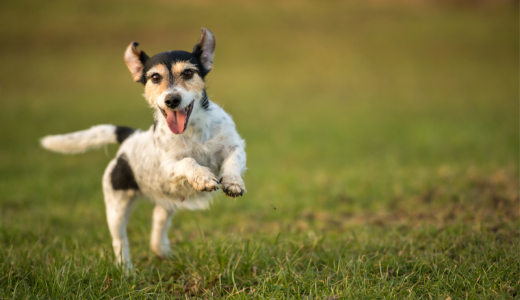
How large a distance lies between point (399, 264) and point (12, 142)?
36.8 feet

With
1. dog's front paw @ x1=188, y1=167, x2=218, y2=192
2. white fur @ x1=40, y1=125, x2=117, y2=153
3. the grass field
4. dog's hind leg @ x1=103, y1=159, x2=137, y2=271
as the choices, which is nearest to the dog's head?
dog's front paw @ x1=188, y1=167, x2=218, y2=192

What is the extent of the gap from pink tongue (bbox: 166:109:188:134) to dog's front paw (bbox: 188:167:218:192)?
46 centimetres

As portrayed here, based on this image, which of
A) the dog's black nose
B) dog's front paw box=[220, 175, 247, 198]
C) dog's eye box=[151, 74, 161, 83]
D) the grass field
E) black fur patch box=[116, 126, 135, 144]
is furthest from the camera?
black fur patch box=[116, 126, 135, 144]

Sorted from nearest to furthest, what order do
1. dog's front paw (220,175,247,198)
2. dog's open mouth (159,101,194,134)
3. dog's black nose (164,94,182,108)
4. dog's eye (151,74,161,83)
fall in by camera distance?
1. dog's front paw (220,175,247,198)
2. dog's black nose (164,94,182,108)
3. dog's open mouth (159,101,194,134)
4. dog's eye (151,74,161,83)

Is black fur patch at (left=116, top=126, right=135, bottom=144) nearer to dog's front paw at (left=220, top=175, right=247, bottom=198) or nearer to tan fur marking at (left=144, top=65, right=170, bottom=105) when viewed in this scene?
tan fur marking at (left=144, top=65, right=170, bottom=105)

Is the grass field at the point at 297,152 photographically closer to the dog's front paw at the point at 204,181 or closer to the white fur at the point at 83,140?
the dog's front paw at the point at 204,181

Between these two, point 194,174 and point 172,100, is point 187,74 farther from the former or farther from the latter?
point 194,174

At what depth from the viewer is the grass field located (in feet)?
13.2

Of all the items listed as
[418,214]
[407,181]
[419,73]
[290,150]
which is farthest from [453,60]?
[418,214]

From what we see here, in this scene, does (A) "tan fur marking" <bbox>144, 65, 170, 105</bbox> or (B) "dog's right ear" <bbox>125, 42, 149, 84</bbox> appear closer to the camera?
(A) "tan fur marking" <bbox>144, 65, 170, 105</bbox>

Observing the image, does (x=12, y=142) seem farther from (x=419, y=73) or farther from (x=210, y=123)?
(x=419, y=73)

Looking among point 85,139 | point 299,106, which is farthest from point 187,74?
point 299,106

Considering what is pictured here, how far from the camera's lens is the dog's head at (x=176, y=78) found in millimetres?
3713

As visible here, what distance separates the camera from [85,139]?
4957mm
